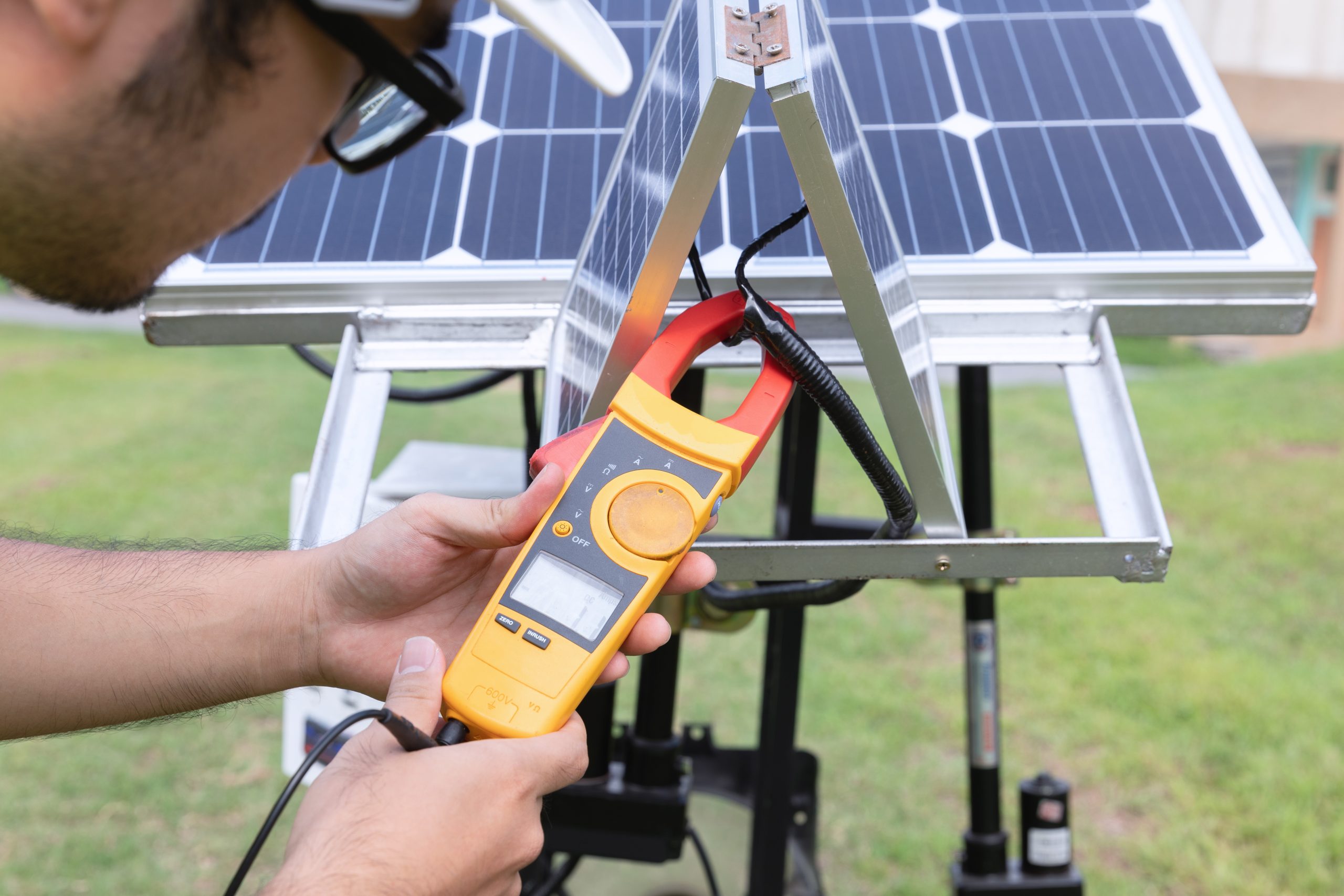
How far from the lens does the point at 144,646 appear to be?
3.53ft

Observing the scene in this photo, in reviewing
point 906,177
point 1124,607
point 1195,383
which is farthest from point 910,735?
point 1195,383

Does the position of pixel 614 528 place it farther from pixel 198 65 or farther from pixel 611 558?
pixel 198 65

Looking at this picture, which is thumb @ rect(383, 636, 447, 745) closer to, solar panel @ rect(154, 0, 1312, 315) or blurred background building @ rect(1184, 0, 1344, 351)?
solar panel @ rect(154, 0, 1312, 315)

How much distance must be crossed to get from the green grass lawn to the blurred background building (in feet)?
22.9

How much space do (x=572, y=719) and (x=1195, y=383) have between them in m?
7.16

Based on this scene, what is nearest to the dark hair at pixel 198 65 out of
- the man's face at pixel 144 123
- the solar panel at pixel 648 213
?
the man's face at pixel 144 123

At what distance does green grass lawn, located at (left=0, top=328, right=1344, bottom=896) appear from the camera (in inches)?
103

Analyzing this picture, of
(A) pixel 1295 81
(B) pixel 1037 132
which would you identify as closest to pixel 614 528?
(B) pixel 1037 132

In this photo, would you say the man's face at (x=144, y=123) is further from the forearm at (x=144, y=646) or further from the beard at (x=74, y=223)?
the forearm at (x=144, y=646)

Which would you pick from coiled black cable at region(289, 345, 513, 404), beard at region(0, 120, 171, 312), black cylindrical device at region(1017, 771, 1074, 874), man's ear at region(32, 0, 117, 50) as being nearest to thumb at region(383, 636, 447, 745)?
beard at region(0, 120, 171, 312)

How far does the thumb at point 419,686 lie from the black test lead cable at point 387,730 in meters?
0.01

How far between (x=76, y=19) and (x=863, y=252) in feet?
1.75

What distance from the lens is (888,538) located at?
3.20 ft

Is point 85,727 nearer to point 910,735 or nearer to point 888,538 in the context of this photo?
point 888,538
